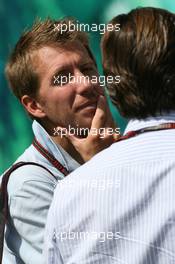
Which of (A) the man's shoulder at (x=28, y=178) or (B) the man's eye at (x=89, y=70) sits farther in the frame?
(B) the man's eye at (x=89, y=70)

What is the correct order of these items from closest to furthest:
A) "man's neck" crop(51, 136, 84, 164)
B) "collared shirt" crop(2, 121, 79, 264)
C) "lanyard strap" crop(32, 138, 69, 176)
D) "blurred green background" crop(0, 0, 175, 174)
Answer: "collared shirt" crop(2, 121, 79, 264) → "lanyard strap" crop(32, 138, 69, 176) → "man's neck" crop(51, 136, 84, 164) → "blurred green background" crop(0, 0, 175, 174)

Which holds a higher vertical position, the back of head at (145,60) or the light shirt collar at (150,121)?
the back of head at (145,60)

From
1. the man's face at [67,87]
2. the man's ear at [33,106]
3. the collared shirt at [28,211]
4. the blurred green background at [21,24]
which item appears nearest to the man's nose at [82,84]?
the man's face at [67,87]

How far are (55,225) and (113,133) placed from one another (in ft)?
1.84

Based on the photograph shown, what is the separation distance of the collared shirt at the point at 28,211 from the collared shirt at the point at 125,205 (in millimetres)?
320

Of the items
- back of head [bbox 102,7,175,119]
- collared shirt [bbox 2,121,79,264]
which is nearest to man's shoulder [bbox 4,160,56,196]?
collared shirt [bbox 2,121,79,264]

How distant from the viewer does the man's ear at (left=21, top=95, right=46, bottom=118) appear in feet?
6.27

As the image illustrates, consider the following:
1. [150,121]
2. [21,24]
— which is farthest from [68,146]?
[21,24]

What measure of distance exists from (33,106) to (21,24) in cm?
115

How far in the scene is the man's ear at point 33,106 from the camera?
1.91m

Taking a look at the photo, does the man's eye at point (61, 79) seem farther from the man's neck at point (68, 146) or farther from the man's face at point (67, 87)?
the man's neck at point (68, 146)

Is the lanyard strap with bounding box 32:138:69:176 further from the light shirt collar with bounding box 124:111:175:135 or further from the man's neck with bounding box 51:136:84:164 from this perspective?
Answer: the light shirt collar with bounding box 124:111:175:135

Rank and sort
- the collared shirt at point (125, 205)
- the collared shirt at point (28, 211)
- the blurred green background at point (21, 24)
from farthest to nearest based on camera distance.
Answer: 1. the blurred green background at point (21, 24)
2. the collared shirt at point (28, 211)
3. the collared shirt at point (125, 205)

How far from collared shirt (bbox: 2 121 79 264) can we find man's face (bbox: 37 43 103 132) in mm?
195
